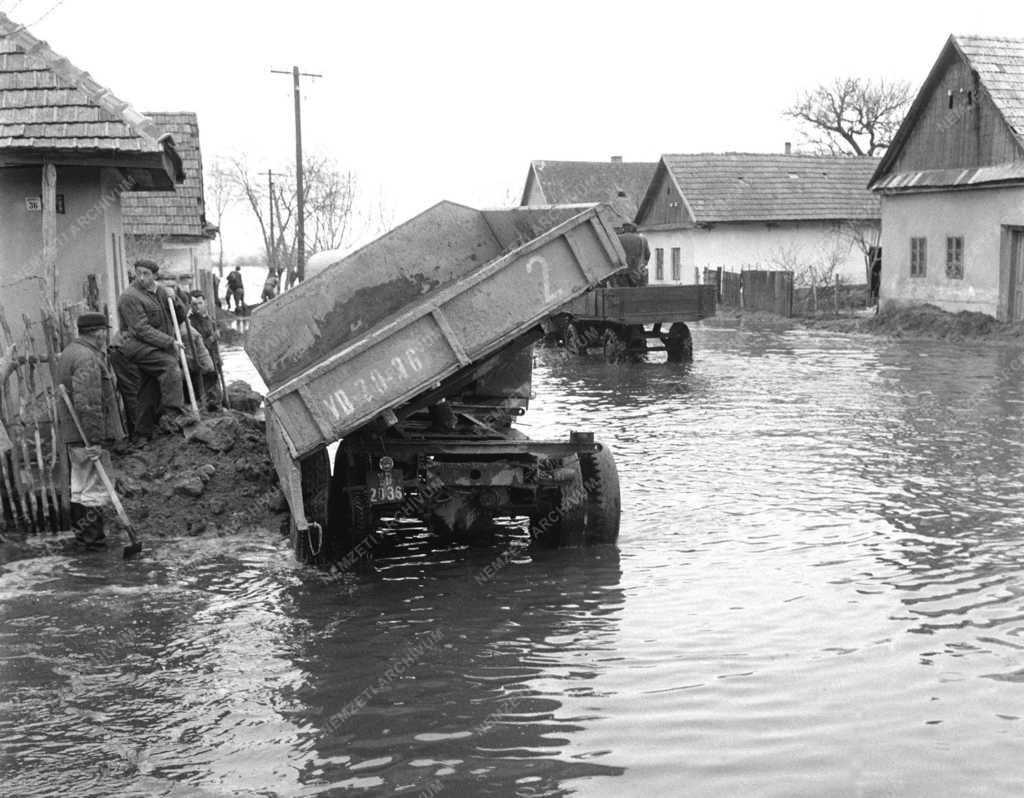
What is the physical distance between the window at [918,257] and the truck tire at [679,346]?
390 inches

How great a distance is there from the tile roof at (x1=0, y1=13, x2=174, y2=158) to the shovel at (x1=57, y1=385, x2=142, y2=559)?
3.25m

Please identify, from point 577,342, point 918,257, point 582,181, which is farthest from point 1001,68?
point 582,181

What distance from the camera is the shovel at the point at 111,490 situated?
8859 mm

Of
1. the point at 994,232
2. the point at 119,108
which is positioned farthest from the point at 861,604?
the point at 994,232

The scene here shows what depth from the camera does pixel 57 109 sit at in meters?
12.2

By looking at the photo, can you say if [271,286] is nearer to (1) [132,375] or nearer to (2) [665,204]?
(2) [665,204]

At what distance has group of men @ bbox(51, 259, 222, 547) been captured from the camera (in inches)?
373

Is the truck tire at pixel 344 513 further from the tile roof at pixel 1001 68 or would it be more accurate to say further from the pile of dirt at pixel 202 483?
the tile roof at pixel 1001 68

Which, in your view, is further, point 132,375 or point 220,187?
point 220,187

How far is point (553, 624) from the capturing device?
725 centimetres

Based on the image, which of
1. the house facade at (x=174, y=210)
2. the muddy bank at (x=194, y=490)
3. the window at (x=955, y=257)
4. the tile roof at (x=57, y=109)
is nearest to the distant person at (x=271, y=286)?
the house facade at (x=174, y=210)

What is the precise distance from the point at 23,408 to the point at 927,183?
2491cm

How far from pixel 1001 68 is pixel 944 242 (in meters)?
4.08

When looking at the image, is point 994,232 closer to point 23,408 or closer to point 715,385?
point 715,385
